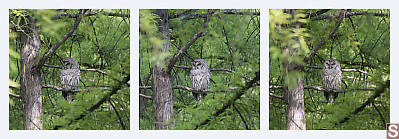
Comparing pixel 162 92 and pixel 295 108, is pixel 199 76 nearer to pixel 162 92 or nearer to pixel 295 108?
pixel 162 92

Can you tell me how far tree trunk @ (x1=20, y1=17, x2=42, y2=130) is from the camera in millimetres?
3541

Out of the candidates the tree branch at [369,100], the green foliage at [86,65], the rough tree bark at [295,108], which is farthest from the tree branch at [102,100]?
the tree branch at [369,100]

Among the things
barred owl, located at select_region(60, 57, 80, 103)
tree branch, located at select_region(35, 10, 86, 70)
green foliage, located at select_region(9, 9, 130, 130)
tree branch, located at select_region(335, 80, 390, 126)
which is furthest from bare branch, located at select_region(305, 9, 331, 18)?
barred owl, located at select_region(60, 57, 80, 103)

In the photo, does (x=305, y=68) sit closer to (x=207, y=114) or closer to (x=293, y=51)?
(x=293, y=51)

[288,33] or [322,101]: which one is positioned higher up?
[288,33]

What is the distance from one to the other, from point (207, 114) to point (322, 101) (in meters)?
1.04

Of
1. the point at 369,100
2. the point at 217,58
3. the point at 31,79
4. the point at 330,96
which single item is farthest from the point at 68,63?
the point at 369,100

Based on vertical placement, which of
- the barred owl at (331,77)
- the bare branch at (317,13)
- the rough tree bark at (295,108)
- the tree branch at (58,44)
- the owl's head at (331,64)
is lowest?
the rough tree bark at (295,108)

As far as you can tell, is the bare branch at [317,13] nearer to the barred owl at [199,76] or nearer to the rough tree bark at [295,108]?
the rough tree bark at [295,108]

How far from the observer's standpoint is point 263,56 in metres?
3.45

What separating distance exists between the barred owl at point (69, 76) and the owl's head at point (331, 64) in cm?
222

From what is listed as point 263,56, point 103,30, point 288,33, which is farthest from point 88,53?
point 288,33

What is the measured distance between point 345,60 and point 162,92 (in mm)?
1656

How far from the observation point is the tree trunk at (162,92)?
3.52 metres
